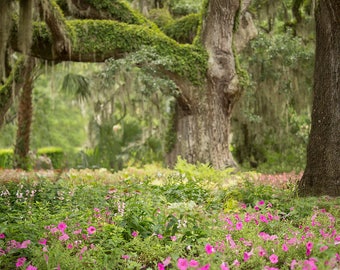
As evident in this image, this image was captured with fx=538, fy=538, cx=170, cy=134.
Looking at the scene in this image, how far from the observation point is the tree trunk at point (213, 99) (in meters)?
11.7

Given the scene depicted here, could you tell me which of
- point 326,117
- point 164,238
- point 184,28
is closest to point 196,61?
point 184,28

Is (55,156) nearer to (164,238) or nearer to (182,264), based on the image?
(164,238)

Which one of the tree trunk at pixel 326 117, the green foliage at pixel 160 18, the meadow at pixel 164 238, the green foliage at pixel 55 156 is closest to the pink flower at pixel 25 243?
the meadow at pixel 164 238

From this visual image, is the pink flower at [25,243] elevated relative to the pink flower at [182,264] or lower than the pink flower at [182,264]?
lower

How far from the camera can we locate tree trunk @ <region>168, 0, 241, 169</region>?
11.7 metres

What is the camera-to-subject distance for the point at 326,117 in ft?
24.1

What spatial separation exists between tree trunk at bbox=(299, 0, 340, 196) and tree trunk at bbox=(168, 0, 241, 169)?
13.8 feet

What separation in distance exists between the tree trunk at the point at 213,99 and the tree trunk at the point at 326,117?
4.22m

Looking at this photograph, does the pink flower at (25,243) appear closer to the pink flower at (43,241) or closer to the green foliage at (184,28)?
the pink flower at (43,241)

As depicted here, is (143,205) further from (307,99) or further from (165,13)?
(307,99)

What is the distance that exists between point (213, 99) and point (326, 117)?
4543mm

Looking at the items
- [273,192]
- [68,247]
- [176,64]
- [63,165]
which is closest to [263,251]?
[68,247]

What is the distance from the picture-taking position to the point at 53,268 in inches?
146

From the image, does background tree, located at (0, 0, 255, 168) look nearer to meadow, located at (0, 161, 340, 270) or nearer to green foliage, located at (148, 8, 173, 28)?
green foliage, located at (148, 8, 173, 28)
